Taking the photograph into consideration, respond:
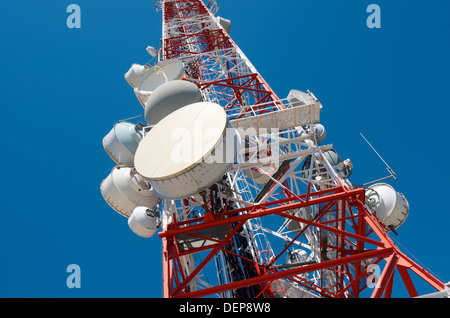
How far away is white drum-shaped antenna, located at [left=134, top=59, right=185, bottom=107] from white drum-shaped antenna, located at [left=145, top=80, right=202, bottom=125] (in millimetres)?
5238

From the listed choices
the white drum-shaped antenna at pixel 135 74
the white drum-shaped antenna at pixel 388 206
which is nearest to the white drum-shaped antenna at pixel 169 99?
the white drum-shaped antenna at pixel 388 206

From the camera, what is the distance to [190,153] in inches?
408

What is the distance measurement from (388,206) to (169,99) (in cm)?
951

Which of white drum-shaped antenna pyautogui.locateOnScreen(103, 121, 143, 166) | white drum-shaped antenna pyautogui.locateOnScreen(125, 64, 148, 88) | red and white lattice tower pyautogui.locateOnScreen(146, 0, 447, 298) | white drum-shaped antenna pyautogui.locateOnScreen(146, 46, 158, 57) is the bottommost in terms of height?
red and white lattice tower pyautogui.locateOnScreen(146, 0, 447, 298)

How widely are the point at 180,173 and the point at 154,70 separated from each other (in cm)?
1148

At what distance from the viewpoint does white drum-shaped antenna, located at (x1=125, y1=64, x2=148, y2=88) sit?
78.4ft

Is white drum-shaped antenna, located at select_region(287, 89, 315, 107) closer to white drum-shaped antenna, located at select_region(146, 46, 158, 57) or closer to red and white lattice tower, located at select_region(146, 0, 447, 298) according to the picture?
red and white lattice tower, located at select_region(146, 0, 447, 298)

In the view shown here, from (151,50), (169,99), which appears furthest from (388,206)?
(151,50)

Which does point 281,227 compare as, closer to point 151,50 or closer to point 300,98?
point 300,98

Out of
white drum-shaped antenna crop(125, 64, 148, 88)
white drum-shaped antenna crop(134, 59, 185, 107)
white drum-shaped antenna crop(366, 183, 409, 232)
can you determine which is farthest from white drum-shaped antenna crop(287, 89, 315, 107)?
white drum-shaped antenna crop(125, 64, 148, 88)

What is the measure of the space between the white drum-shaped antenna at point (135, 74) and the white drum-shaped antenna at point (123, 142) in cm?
911

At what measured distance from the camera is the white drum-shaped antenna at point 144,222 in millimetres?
13523

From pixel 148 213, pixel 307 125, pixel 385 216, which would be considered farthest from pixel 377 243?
pixel 148 213

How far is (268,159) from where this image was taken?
13.2 metres
